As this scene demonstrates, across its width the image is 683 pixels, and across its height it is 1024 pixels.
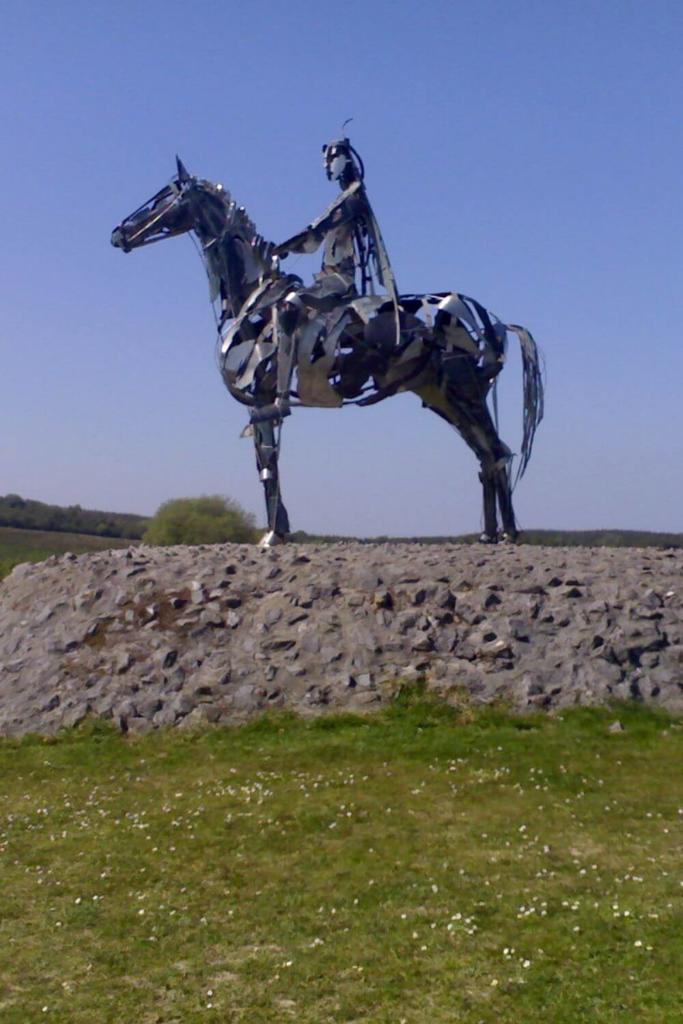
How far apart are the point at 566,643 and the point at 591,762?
2769 mm

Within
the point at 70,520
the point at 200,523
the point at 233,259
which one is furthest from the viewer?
the point at 70,520

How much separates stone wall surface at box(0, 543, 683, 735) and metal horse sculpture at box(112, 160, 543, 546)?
7.42 ft

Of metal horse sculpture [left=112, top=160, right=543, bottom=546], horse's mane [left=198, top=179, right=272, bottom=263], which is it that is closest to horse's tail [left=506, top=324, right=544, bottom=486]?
metal horse sculpture [left=112, top=160, right=543, bottom=546]

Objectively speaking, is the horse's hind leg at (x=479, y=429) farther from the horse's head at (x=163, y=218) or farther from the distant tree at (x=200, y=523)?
the distant tree at (x=200, y=523)

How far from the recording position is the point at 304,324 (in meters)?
16.9

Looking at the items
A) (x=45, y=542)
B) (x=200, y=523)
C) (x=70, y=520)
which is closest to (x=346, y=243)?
(x=200, y=523)

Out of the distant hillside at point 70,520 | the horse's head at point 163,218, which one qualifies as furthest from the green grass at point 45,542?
the horse's head at point 163,218

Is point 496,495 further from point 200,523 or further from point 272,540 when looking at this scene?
point 200,523

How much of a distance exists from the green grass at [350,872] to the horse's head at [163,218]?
28.8 feet

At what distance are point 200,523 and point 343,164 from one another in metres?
12.0

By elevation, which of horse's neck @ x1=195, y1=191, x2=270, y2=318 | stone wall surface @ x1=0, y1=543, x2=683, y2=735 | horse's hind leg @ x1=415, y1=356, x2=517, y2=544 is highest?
horse's neck @ x1=195, y1=191, x2=270, y2=318

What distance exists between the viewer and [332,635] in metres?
14.2

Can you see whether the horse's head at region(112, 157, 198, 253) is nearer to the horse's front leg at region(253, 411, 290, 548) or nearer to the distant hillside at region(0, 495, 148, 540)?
the horse's front leg at region(253, 411, 290, 548)

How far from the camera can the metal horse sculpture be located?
55.9 ft
